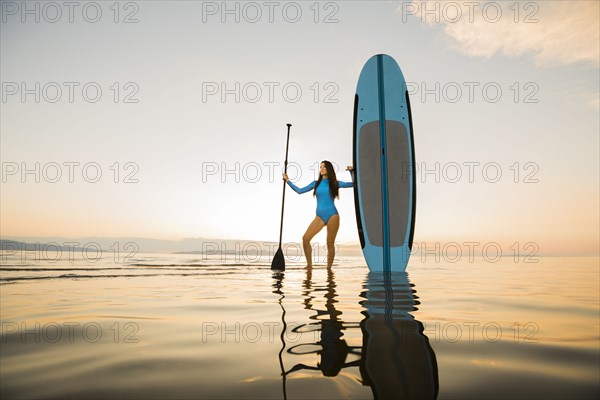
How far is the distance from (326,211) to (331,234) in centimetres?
50

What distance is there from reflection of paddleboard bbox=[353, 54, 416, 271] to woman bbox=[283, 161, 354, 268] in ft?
2.25

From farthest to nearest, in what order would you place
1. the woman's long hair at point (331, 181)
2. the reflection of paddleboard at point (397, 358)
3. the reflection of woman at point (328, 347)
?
the woman's long hair at point (331, 181) → the reflection of woman at point (328, 347) → the reflection of paddleboard at point (397, 358)

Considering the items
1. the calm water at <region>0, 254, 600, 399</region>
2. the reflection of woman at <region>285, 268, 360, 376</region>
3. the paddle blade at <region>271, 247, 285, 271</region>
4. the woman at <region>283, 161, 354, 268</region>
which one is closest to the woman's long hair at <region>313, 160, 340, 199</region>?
the woman at <region>283, 161, 354, 268</region>

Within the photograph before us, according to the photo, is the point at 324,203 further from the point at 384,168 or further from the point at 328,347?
the point at 328,347

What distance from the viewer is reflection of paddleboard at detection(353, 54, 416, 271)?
797 centimetres

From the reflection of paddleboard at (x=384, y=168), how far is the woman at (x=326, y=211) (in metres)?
0.68

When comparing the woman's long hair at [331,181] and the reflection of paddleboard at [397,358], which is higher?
the woman's long hair at [331,181]

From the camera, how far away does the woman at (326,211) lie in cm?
780

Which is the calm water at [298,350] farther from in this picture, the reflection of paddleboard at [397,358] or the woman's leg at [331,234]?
the woman's leg at [331,234]

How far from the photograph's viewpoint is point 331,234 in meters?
7.81

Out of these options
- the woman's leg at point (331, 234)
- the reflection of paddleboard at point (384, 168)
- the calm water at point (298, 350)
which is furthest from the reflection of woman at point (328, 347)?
the reflection of paddleboard at point (384, 168)

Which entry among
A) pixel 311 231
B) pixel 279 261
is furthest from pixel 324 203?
pixel 279 261

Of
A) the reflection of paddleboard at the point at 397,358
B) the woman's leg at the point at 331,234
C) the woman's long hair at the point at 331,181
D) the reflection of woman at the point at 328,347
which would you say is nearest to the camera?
the reflection of paddleboard at the point at 397,358

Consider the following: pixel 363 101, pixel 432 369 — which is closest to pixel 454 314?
pixel 432 369
